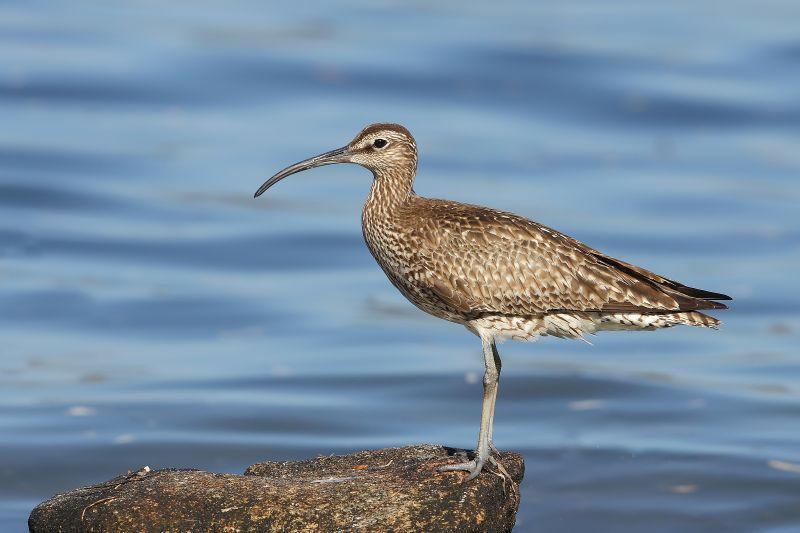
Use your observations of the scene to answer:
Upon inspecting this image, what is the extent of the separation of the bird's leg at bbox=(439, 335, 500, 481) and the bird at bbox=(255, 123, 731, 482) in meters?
0.01

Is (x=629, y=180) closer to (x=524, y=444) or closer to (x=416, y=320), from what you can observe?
(x=416, y=320)

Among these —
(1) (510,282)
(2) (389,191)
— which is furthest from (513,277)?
(2) (389,191)

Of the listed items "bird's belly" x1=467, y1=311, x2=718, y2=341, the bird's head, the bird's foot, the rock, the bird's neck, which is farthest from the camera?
the bird's head

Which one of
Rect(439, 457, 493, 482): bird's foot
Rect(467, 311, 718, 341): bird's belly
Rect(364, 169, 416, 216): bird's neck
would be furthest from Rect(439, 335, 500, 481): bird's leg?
Rect(364, 169, 416, 216): bird's neck

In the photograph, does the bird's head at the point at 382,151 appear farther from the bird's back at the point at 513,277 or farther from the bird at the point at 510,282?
the bird's back at the point at 513,277

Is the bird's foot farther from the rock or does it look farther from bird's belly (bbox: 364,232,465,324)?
bird's belly (bbox: 364,232,465,324)

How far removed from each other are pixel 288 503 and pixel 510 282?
2510 millimetres

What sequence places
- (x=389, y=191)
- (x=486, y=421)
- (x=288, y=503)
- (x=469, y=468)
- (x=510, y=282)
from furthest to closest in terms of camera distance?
(x=389, y=191) → (x=510, y=282) → (x=486, y=421) → (x=469, y=468) → (x=288, y=503)

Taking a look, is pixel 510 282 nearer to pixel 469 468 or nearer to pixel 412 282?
pixel 412 282

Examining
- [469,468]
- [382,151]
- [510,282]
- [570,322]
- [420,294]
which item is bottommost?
[469,468]

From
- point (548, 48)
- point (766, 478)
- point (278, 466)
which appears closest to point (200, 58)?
point (548, 48)

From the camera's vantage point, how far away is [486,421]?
1227 cm

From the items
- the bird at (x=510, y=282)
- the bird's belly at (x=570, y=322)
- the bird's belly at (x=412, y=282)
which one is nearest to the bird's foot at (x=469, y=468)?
the bird at (x=510, y=282)

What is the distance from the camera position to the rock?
1116 centimetres
